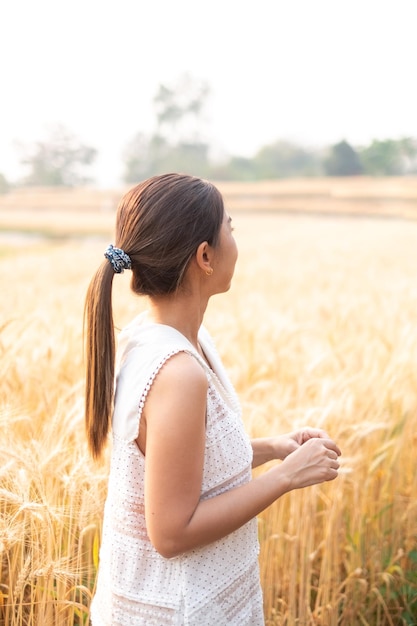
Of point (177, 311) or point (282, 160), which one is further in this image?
point (282, 160)

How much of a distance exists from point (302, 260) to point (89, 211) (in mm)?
2263

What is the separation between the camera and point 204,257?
904 mm

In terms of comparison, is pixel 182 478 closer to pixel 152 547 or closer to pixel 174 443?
pixel 174 443

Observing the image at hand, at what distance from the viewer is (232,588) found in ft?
3.03

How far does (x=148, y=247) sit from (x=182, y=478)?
28 centimetres

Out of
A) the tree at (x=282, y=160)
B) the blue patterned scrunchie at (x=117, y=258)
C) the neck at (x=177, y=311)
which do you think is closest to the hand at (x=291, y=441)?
the neck at (x=177, y=311)

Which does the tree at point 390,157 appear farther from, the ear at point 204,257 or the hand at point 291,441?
the ear at point 204,257

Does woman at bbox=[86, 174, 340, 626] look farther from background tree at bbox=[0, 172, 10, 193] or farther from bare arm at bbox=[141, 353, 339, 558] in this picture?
background tree at bbox=[0, 172, 10, 193]

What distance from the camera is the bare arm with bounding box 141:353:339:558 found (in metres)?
0.79

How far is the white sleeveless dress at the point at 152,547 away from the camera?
866mm

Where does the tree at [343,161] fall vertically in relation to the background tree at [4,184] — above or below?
below

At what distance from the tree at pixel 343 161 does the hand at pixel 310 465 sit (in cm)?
1038

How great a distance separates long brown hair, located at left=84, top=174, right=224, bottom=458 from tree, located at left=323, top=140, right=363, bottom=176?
34.0 feet

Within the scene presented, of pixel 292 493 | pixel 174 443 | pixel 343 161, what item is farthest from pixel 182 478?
pixel 343 161
